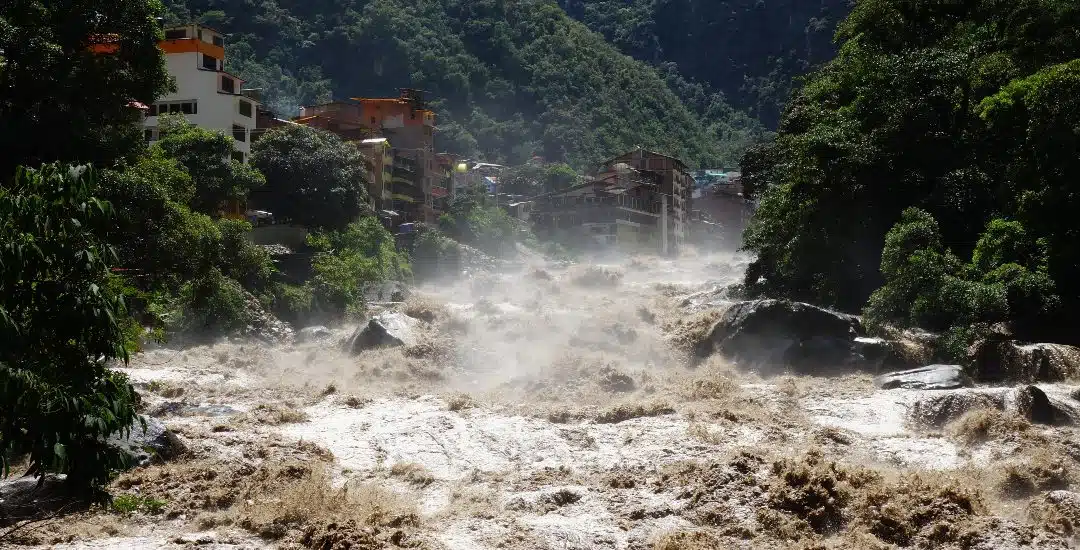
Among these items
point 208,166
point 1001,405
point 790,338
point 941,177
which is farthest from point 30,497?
point 941,177

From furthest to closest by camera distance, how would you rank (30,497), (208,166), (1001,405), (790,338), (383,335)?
(208,166) < (383,335) < (790,338) < (1001,405) < (30,497)

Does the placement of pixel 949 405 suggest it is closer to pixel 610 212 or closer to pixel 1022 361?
pixel 1022 361

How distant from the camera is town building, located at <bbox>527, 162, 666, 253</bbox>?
262ft

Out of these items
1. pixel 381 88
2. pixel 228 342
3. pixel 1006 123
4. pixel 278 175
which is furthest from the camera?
pixel 381 88

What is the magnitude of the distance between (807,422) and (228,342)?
817 inches

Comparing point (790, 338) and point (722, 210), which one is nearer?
point (790, 338)

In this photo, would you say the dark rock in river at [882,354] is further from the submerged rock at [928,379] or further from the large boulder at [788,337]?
the submerged rock at [928,379]

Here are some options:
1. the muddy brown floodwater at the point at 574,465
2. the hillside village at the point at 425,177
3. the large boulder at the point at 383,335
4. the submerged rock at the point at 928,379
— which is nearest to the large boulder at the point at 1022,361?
the submerged rock at the point at 928,379

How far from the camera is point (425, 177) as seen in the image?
72.1 m

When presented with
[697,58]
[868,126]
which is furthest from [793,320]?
[697,58]

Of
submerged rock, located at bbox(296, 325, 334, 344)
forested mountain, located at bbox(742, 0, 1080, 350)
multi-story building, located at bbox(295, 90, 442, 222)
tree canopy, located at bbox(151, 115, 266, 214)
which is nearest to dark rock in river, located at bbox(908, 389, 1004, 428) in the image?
forested mountain, located at bbox(742, 0, 1080, 350)

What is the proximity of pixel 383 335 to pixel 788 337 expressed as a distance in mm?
12872

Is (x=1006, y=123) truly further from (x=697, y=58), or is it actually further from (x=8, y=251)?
(x=697, y=58)

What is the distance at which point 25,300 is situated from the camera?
8805mm
